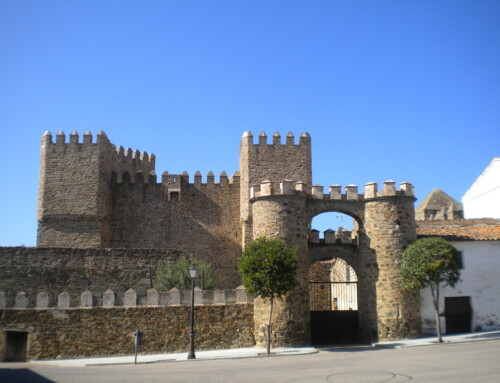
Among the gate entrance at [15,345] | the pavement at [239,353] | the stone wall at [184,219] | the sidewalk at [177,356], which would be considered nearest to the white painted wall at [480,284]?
the pavement at [239,353]

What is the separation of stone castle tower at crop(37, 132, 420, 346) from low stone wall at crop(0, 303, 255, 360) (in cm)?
174

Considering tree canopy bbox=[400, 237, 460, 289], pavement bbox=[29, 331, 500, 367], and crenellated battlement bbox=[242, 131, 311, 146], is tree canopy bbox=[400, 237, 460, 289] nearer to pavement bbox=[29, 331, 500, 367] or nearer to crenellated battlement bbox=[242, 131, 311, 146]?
pavement bbox=[29, 331, 500, 367]

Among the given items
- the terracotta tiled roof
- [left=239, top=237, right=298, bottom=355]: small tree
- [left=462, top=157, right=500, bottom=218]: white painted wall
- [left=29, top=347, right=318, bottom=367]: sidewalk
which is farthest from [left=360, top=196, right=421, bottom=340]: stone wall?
[left=462, top=157, right=500, bottom=218]: white painted wall

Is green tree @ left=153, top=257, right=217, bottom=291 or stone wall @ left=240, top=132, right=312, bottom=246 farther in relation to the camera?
stone wall @ left=240, top=132, right=312, bottom=246

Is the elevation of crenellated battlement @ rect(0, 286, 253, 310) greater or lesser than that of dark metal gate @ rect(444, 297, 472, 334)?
greater

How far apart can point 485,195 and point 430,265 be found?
52.4ft

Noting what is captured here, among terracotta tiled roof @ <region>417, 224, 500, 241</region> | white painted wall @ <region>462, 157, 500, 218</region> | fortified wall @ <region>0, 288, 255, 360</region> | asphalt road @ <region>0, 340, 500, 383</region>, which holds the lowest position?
asphalt road @ <region>0, 340, 500, 383</region>

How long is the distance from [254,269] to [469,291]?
29.5ft

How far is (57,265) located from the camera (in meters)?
22.3

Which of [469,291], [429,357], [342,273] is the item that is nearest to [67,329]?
[429,357]

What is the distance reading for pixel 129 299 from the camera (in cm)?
1947

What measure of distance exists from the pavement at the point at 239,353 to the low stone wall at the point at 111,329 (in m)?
0.37

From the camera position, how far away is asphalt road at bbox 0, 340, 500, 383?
12766 mm

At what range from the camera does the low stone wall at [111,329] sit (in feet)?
61.3
